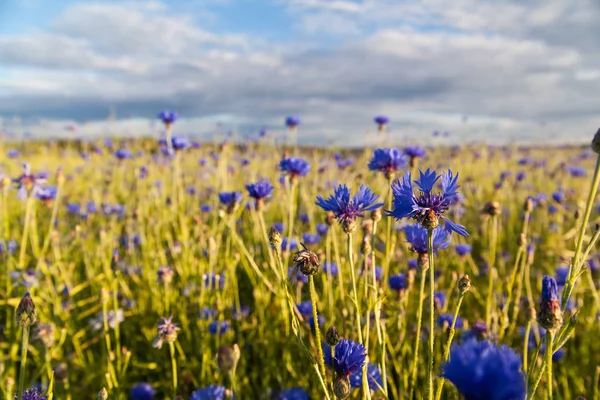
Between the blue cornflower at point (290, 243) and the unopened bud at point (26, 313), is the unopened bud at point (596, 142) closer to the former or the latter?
the unopened bud at point (26, 313)

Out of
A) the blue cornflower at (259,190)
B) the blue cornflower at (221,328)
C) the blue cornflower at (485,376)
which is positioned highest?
the blue cornflower at (259,190)

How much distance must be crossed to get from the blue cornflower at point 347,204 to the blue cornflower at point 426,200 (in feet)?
0.67

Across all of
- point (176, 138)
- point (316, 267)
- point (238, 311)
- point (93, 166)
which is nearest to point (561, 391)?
point (238, 311)

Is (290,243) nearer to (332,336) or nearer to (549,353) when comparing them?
(332,336)

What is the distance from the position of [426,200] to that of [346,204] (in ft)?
0.93

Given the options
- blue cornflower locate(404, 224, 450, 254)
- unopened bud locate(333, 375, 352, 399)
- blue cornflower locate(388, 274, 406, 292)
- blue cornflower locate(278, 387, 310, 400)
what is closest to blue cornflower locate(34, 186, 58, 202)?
blue cornflower locate(278, 387, 310, 400)

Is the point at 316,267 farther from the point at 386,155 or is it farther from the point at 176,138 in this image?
the point at 176,138

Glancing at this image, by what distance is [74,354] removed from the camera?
2.47 metres

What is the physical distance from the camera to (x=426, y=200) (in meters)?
1.15

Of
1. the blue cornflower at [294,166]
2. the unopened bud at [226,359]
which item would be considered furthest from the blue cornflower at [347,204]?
the blue cornflower at [294,166]

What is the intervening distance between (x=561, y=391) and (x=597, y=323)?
67cm

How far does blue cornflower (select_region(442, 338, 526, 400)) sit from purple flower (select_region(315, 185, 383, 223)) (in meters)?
0.69

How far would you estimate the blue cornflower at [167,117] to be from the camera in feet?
12.6

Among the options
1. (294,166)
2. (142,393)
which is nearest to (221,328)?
(142,393)
